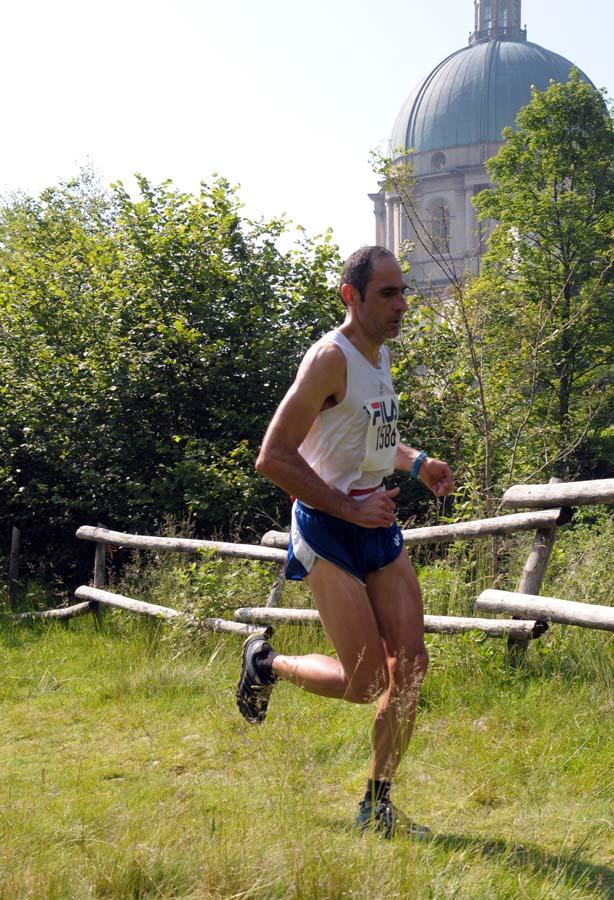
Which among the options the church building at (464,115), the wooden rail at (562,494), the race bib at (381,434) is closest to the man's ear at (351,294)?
the race bib at (381,434)

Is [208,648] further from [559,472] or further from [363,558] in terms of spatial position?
[559,472]

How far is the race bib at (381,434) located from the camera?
4098 mm

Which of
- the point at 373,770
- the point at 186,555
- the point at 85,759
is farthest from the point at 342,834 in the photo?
the point at 186,555

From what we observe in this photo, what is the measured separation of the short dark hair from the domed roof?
2721 inches

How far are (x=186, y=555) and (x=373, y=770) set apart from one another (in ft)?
16.2

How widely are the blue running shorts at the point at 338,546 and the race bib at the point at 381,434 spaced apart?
0.84 feet

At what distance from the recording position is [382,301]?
4109mm

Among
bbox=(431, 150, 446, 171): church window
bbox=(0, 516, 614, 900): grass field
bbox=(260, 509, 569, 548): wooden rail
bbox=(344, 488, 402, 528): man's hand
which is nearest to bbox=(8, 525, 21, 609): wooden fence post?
bbox=(0, 516, 614, 900): grass field

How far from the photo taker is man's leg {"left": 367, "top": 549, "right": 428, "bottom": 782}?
12.6ft

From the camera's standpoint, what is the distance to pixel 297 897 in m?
2.99

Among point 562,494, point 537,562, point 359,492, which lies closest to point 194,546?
point 537,562

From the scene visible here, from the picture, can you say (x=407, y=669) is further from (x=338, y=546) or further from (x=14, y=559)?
(x=14, y=559)

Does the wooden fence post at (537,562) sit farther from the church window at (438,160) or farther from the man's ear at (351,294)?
the church window at (438,160)

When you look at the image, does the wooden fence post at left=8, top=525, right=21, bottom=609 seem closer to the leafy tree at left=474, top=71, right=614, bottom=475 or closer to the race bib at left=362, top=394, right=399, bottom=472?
the race bib at left=362, top=394, right=399, bottom=472
